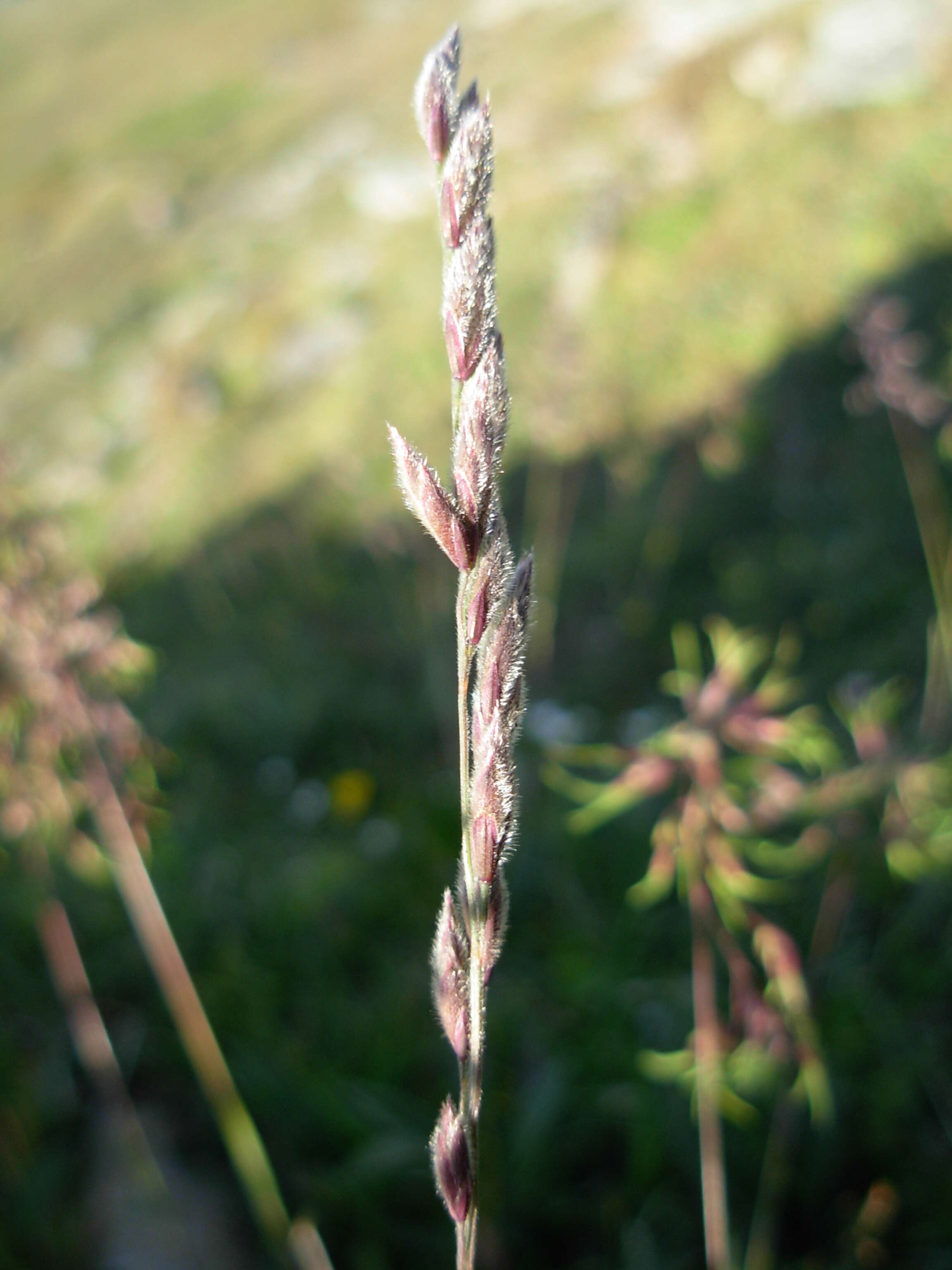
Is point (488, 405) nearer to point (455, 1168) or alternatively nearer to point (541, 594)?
point (455, 1168)

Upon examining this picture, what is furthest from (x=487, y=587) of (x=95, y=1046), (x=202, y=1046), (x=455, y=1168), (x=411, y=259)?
(x=411, y=259)

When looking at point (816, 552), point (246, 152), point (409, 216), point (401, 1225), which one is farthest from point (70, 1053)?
point (246, 152)

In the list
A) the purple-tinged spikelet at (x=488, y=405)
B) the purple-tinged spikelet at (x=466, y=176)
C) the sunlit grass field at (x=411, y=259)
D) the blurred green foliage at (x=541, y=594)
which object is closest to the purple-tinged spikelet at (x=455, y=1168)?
the purple-tinged spikelet at (x=488, y=405)

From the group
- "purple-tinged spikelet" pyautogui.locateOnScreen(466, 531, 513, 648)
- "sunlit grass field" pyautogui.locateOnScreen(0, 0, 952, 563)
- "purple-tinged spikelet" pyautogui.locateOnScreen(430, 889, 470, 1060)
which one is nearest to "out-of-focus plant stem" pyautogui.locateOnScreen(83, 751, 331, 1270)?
"purple-tinged spikelet" pyautogui.locateOnScreen(430, 889, 470, 1060)

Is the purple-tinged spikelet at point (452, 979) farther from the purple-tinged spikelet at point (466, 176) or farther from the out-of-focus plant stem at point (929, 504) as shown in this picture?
the out-of-focus plant stem at point (929, 504)

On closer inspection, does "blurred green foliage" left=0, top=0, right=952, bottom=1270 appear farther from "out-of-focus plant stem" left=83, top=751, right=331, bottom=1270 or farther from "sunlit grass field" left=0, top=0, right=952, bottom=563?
"out-of-focus plant stem" left=83, top=751, right=331, bottom=1270

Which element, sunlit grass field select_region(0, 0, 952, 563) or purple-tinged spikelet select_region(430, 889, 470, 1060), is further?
sunlit grass field select_region(0, 0, 952, 563)

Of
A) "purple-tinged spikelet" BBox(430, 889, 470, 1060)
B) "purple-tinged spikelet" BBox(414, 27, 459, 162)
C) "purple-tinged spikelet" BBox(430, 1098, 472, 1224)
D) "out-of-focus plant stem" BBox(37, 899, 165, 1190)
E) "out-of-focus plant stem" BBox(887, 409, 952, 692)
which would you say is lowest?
"out-of-focus plant stem" BBox(887, 409, 952, 692)

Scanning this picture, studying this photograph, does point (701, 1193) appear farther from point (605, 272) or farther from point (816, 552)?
point (605, 272)

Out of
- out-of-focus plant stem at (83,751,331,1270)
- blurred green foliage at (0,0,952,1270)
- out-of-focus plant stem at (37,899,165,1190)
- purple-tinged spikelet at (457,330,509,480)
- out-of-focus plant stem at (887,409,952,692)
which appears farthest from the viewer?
out-of-focus plant stem at (887,409,952,692)
